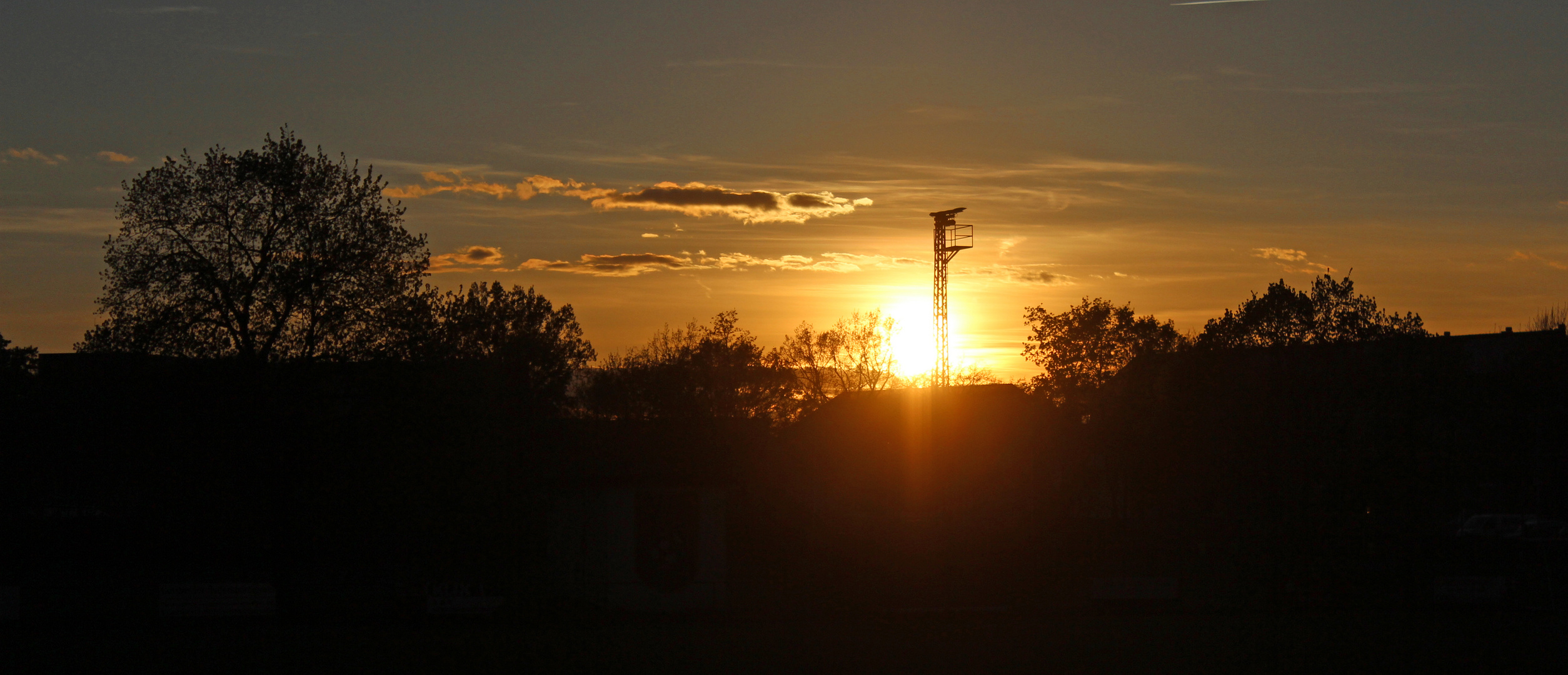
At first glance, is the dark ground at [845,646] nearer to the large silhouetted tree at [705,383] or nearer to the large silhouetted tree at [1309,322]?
the large silhouetted tree at [1309,322]

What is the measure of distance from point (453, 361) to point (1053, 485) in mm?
36867

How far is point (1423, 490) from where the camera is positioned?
3127cm

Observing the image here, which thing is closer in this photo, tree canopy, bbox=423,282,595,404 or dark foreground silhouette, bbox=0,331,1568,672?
dark foreground silhouette, bbox=0,331,1568,672

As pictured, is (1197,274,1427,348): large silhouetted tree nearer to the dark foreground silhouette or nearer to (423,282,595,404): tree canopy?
the dark foreground silhouette

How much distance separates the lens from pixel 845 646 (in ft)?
64.5

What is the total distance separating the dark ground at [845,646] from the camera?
56.4 ft

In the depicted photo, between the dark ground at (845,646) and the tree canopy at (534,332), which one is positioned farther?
the tree canopy at (534,332)

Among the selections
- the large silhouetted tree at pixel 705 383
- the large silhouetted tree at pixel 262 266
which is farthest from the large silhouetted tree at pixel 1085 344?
the large silhouetted tree at pixel 262 266

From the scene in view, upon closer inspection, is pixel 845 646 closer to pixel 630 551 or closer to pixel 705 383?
pixel 630 551

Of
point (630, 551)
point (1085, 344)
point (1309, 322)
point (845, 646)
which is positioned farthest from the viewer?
point (1085, 344)

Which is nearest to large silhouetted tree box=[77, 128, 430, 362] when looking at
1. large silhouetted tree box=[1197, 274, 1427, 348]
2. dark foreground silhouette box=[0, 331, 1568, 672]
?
dark foreground silhouette box=[0, 331, 1568, 672]

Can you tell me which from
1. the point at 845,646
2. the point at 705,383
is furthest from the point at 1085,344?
the point at 845,646

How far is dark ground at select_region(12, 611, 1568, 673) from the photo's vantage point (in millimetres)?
17203

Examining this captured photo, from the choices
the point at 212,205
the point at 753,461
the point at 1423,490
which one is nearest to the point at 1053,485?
the point at 753,461
